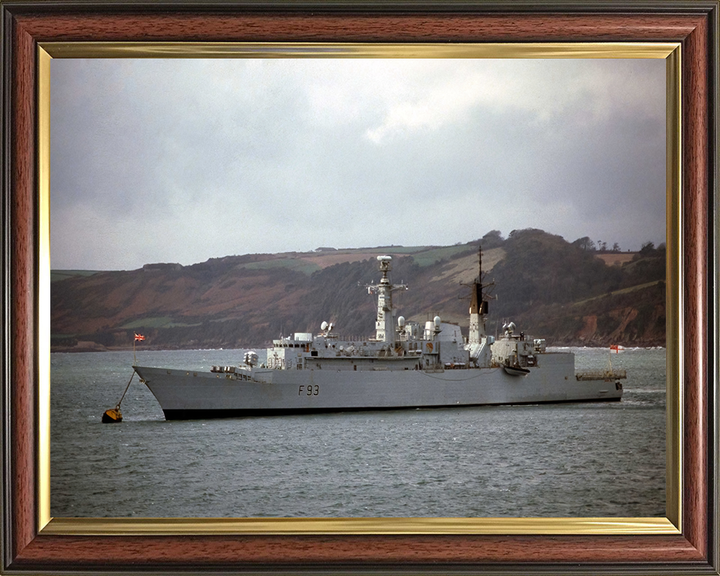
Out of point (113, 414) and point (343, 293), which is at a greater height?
point (343, 293)

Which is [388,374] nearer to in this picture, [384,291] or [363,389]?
[363,389]

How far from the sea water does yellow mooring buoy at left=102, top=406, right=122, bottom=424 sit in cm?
6

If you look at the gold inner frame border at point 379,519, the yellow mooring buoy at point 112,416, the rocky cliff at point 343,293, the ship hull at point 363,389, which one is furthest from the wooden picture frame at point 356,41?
the ship hull at point 363,389

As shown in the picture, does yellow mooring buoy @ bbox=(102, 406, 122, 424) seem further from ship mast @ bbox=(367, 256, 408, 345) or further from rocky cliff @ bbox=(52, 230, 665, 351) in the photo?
ship mast @ bbox=(367, 256, 408, 345)

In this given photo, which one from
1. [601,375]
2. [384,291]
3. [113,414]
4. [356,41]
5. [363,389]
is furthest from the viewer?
[363,389]

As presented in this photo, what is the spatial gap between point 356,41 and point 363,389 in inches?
379

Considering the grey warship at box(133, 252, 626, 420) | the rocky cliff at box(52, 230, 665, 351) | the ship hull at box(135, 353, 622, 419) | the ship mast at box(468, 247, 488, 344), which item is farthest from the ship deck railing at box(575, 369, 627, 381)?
the ship hull at box(135, 353, 622, 419)

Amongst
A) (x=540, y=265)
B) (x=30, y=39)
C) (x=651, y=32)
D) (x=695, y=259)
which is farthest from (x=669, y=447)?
(x=30, y=39)

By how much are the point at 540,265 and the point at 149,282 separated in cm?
277

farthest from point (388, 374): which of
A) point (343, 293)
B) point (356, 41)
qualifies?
point (356, 41)

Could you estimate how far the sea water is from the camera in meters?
3.97

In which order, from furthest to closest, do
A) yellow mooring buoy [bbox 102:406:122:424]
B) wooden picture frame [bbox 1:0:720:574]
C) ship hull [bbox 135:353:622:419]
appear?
ship hull [bbox 135:353:622:419], yellow mooring buoy [bbox 102:406:122:424], wooden picture frame [bbox 1:0:720:574]

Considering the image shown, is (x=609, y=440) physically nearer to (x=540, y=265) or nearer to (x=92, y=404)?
(x=540, y=265)

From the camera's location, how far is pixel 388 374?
13.4 meters
